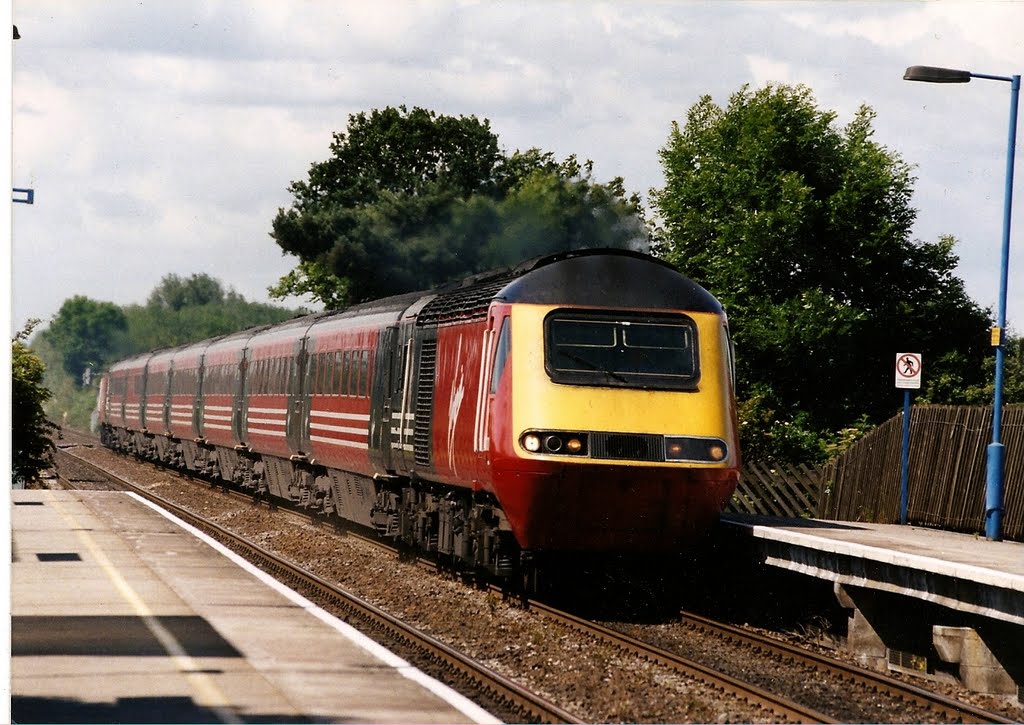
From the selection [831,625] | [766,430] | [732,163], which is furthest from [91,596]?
[732,163]

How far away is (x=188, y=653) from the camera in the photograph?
12.0 m

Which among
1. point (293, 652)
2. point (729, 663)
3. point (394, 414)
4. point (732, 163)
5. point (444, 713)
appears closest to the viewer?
point (444, 713)

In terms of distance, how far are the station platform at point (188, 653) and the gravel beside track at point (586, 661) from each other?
1175 millimetres

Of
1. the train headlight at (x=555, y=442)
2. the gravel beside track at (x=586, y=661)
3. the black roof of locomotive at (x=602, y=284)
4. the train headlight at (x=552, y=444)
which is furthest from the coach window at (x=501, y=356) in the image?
the gravel beside track at (x=586, y=661)

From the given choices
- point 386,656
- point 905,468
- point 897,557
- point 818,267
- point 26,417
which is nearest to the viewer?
point 386,656

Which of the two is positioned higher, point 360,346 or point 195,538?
point 360,346

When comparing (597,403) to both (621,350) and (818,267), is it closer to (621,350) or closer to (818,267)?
(621,350)

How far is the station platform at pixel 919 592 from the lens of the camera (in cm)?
1241

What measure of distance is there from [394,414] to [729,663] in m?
7.51

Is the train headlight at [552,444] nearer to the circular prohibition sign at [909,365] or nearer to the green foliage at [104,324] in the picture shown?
the circular prohibition sign at [909,365]

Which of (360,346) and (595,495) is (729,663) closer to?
(595,495)

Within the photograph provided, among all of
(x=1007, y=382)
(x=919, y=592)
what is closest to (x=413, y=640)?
(x=919, y=592)

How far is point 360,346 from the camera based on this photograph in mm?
22422

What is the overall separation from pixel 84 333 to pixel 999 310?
399 ft
